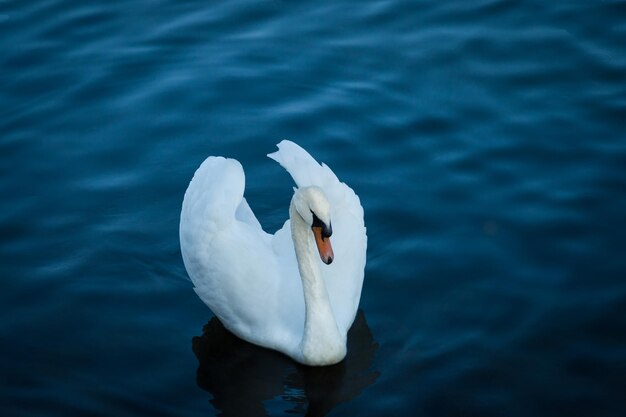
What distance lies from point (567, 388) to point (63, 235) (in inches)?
177

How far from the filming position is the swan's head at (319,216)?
26.1 feet

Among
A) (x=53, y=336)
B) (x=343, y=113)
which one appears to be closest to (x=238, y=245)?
(x=53, y=336)

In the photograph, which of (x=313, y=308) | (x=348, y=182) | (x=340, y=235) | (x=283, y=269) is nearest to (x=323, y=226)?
(x=313, y=308)

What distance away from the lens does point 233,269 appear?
851 cm

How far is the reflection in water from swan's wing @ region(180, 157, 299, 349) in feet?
0.49

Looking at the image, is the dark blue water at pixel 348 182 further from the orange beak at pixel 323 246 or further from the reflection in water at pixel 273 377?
the orange beak at pixel 323 246

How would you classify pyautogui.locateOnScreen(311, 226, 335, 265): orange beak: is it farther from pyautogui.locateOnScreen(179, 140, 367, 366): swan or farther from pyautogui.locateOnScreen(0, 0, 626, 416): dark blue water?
pyautogui.locateOnScreen(0, 0, 626, 416): dark blue water

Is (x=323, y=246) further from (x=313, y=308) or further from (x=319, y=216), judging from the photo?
(x=313, y=308)

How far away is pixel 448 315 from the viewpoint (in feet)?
29.0

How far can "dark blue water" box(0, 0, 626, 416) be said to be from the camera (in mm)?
8273

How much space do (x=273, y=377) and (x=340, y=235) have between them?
3.96ft

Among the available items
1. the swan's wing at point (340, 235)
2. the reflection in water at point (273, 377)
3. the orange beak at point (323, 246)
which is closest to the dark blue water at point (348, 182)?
the reflection in water at point (273, 377)

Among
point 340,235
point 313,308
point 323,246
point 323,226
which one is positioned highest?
point 323,226

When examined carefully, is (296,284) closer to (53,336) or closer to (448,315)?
(448,315)
